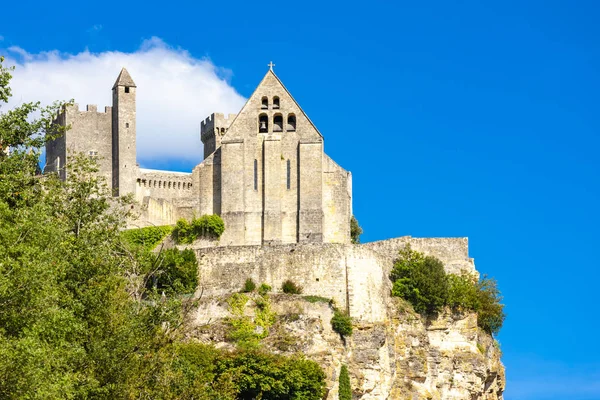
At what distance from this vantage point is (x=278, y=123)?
7156 cm

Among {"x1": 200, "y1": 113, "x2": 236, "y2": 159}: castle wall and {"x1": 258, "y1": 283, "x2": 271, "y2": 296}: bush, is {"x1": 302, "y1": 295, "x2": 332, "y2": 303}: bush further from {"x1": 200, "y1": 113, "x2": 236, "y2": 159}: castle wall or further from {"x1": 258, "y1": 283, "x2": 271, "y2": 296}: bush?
{"x1": 200, "y1": 113, "x2": 236, "y2": 159}: castle wall

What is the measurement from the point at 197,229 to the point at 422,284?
570 inches

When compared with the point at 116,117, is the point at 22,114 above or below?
below

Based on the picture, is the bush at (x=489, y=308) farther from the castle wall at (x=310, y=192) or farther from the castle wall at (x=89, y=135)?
the castle wall at (x=89, y=135)

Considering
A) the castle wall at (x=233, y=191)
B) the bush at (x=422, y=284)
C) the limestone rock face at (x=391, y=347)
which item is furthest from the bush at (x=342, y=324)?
the castle wall at (x=233, y=191)

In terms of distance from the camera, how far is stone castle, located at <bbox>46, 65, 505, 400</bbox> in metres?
55.1

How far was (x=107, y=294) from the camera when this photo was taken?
40.1 m

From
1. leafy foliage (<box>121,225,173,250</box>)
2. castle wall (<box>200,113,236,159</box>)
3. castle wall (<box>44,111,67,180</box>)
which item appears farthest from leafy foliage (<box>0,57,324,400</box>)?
castle wall (<box>200,113,236,159</box>)

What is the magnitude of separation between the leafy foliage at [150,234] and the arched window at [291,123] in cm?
974

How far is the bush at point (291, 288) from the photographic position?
186 ft

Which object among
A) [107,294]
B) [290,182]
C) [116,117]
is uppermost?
[116,117]

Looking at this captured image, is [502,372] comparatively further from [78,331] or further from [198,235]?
[78,331]

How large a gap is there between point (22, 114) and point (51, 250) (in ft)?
22.8

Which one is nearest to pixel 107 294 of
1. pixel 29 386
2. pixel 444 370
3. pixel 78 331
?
pixel 78 331
